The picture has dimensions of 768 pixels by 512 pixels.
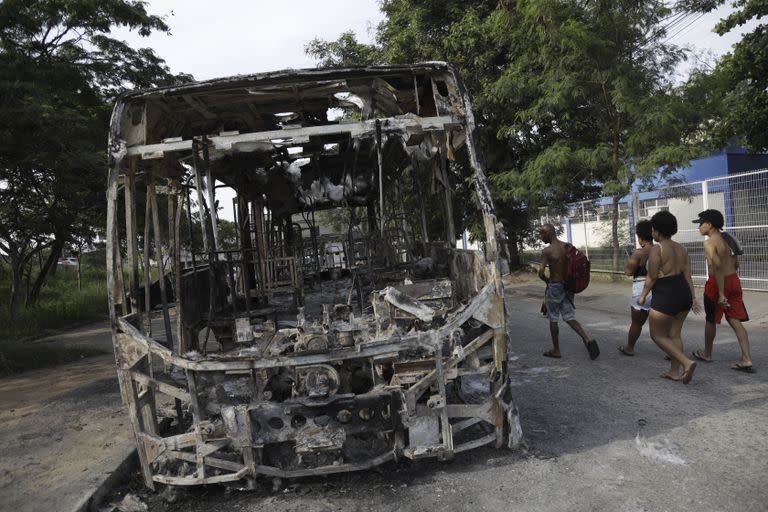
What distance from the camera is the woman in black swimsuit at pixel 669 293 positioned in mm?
5090

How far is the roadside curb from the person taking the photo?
365 cm

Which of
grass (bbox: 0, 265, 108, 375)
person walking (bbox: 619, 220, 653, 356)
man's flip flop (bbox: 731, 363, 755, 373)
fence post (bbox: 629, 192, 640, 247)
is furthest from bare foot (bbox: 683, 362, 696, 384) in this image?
grass (bbox: 0, 265, 108, 375)

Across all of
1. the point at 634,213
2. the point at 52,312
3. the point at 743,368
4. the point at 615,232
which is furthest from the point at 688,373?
the point at 52,312

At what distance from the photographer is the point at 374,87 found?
15.0ft

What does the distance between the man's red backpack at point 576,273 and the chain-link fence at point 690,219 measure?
4.68m

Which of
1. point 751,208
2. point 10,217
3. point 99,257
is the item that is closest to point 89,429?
point 10,217

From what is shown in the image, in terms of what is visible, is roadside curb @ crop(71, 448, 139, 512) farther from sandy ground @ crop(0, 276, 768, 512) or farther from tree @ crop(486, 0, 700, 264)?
tree @ crop(486, 0, 700, 264)

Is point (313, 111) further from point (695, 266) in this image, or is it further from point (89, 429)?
point (695, 266)

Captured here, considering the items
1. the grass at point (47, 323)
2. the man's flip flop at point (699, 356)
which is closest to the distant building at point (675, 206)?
the man's flip flop at point (699, 356)

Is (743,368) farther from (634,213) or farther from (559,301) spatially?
(634,213)

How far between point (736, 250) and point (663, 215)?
1.01m

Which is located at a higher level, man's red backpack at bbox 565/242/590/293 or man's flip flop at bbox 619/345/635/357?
man's red backpack at bbox 565/242/590/293

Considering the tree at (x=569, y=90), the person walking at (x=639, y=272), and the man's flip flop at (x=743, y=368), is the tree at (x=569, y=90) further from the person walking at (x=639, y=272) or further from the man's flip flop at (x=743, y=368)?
the man's flip flop at (x=743, y=368)

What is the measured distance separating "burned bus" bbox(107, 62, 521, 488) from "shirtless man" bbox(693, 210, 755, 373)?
7.92ft
